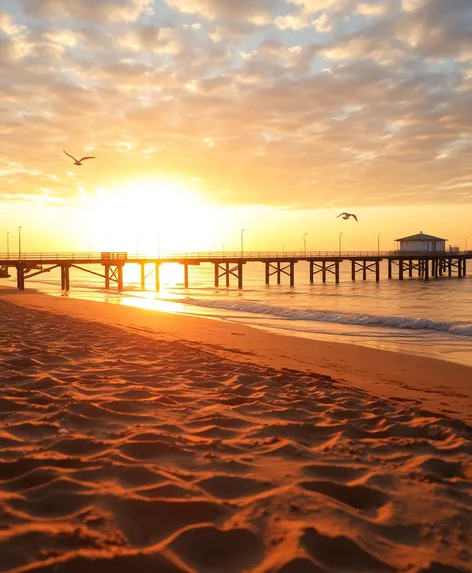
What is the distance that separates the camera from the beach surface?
2.62 metres

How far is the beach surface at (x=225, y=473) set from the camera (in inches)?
103

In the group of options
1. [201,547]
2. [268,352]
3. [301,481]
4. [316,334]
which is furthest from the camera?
[316,334]

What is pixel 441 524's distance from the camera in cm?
300

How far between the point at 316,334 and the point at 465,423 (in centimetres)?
1054

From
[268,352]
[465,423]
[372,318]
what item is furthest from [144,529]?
[372,318]

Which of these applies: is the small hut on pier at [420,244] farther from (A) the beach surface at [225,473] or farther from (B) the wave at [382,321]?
(A) the beach surface at [225,473]

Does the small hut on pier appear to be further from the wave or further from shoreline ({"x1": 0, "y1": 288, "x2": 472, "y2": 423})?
shoreline ({"x1": 0, "y1": 288, "x2": 472, "y2": 423})

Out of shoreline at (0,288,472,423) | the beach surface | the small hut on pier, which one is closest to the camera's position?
the beach surface

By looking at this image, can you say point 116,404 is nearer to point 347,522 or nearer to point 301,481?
point 301,481

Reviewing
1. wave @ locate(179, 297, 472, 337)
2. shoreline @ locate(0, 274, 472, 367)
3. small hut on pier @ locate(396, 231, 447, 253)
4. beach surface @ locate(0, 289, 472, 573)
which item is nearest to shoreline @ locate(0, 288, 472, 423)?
beach surface @ locate(0, 289, 472, 573)

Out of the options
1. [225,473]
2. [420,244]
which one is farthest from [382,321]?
[420,244]

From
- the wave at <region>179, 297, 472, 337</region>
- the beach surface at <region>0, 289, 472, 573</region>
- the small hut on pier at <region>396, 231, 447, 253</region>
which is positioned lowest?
the wave at <region>179, 297, 472, 337</region>

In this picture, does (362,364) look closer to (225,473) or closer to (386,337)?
(386,337)

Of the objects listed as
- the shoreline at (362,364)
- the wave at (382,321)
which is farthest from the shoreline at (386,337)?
the shoreline at (362,364)
